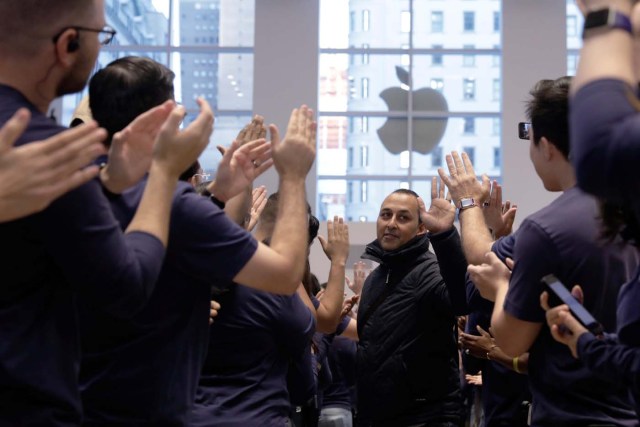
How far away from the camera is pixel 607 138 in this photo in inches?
51.2

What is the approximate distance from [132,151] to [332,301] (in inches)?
105

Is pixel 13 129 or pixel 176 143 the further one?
pixel 176 143

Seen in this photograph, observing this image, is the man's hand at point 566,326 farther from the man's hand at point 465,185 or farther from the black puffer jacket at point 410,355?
the black puffer jacket at point 410,355

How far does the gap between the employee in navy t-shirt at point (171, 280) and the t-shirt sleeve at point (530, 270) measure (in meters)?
0.57

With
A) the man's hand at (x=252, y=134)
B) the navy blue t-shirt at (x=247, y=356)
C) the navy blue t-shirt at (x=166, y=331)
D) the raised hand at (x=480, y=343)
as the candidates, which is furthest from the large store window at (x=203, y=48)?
the navy blue t-shirt at (x=166, y=331)

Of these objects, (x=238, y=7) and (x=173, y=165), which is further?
(x=238, y=7)

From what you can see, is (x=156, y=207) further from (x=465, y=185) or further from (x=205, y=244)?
(x=465, y=185)

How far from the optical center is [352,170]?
12656 millimetres

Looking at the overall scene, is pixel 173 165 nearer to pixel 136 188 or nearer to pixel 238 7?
pixel 136 188

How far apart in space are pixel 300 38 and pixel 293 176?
1024cm

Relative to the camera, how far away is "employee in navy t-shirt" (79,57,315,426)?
6.71 ft

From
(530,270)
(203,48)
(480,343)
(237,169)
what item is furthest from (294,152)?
(203,48)

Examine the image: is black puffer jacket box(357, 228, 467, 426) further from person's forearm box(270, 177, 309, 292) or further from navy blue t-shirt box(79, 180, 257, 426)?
navy blue t-shirt box(79, 180, 257, 426)

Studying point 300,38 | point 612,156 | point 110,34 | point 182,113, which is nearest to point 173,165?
point 182,113
